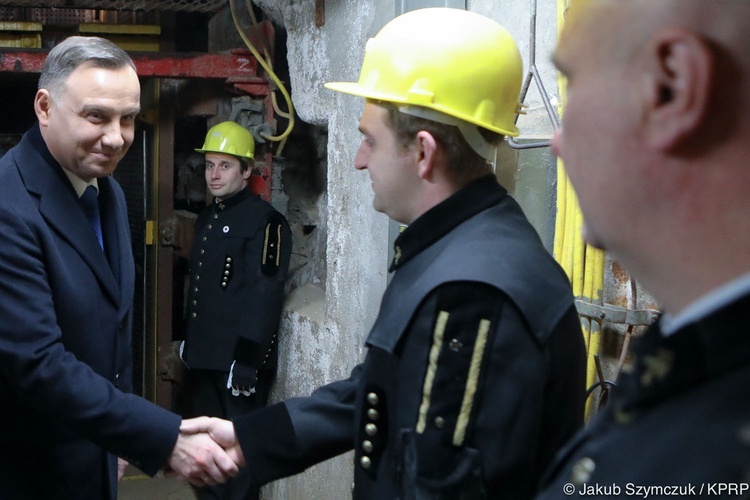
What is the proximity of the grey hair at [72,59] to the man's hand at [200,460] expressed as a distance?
98 centimetres

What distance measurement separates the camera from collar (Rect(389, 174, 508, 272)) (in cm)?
140

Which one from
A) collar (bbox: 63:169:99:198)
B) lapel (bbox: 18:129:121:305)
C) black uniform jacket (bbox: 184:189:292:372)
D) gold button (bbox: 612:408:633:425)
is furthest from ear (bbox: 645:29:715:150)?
black uniform jacket (bbox: 184:189:292:372)

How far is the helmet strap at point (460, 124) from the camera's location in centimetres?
144

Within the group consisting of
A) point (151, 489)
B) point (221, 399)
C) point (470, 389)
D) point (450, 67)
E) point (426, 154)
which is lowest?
point (151, 489)

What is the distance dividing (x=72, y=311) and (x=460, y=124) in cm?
109

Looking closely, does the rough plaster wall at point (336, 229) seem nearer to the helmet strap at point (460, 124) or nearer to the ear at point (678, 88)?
the helmet strap at point (460, 124)

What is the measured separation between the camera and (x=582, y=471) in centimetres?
67

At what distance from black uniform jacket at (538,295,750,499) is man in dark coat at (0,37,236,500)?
4.53ft

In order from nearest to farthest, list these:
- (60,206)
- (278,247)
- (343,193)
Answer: (60,206)
(343,193)
(278,247)

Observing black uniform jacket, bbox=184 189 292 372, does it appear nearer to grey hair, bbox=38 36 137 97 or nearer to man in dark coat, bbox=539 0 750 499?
grey hair, bbox=38 36 137 97

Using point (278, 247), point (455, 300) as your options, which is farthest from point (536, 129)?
point (278, 247)

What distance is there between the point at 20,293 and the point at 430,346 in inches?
42.2

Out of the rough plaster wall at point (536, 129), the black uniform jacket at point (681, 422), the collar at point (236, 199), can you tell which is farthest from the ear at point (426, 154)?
the collar at point (236, 199)

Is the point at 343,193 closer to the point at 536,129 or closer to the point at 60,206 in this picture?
the point at 536,129
